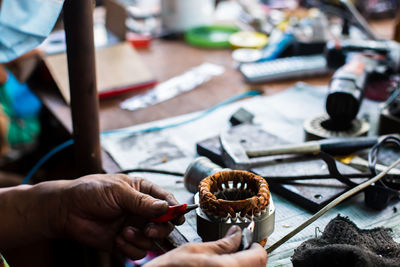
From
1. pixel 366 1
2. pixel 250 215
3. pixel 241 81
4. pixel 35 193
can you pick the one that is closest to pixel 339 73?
pixel 241 81

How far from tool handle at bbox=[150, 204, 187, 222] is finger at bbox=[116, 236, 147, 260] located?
0.07m

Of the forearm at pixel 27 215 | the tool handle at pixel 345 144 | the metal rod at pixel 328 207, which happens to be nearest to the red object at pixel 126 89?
the forearm at pixel 27 215

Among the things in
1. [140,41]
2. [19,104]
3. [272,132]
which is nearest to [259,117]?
[272,132]

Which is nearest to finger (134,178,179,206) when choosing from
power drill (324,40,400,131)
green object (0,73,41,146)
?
power drill (324,40,400,131)

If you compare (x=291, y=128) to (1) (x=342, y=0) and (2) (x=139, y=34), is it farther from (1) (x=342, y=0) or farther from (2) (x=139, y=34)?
(2) (x=139, y=34)

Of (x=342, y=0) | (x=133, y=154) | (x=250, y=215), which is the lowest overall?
(x=133, y=154)

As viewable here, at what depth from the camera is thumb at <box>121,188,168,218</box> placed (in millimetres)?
629

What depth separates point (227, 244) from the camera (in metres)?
0.54

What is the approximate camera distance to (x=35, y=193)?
75 cm

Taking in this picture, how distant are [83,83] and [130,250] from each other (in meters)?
0.30

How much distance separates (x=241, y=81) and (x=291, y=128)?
0.34 meters

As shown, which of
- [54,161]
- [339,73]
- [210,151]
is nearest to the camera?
[210,151]

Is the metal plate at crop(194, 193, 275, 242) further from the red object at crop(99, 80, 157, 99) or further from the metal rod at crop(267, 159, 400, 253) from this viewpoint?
the red object at crop(99, 80, 157, 99)

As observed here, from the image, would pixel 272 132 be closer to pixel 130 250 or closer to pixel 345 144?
pixel 345 144
